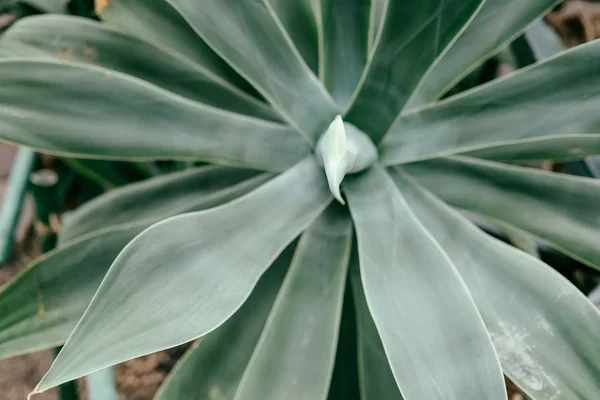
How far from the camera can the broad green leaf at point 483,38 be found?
0.46 metres

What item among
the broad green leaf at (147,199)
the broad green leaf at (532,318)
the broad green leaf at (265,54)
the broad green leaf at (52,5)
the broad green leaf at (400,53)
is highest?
the broad green leaf at (52,5)

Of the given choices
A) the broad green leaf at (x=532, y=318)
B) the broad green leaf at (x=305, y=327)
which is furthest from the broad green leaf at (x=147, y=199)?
the broad green leaf at (x=532, y=318)

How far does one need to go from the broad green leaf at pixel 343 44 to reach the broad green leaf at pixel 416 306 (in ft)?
0.33

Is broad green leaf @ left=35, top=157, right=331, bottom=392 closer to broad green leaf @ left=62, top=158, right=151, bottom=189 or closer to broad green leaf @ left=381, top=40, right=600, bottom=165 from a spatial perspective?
broad green leaf @ left=381, top=40, right=600, bottom=165

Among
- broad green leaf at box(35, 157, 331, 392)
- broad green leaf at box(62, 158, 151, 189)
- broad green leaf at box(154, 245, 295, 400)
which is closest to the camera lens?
broad green leaf at box(35, 157, 331, 392)

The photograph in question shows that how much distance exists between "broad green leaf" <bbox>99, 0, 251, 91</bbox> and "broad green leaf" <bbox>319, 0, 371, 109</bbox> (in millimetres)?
112

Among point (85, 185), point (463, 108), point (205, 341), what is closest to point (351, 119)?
point (463, 108)

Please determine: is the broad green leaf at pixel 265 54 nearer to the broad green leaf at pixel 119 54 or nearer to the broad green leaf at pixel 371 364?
the broad green leaf at pixel 119 54

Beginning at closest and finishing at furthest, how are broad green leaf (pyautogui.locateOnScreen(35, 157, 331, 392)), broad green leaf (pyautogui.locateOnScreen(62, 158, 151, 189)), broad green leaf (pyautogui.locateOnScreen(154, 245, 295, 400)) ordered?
broad green leaf (pyautogui.locateOnScreen(35, 157, 331, 392)) → broad green leaf (pyautogui.locateOnScreen(154, 245, 295, 400)) → broad green leaf (pyautogui.locateOnScreen(62, 158, 151, 189))

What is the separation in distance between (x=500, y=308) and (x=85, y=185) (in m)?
0.65

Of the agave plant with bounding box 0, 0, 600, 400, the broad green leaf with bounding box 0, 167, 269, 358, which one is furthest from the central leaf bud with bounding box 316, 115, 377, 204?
the broad green leaf with bounding box 0, 167, 269, 358

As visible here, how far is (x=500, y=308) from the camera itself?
402 millimetres

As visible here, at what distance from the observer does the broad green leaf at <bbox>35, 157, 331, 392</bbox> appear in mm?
317

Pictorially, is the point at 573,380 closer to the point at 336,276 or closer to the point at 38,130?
the point at 336,276
